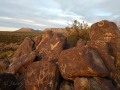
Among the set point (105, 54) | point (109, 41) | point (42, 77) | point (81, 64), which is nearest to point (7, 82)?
point (42, 77)

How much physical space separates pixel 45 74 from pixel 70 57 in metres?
1.35

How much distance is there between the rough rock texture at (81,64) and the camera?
370 inches

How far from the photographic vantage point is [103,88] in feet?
31.0

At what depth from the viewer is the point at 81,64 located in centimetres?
956

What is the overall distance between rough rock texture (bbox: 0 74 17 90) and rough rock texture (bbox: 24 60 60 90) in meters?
0.60

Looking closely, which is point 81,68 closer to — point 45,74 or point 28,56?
point 45,74

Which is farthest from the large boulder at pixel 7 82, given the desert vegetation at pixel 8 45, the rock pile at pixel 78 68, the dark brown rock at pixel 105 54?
the desert vegetation at pixel 8 45

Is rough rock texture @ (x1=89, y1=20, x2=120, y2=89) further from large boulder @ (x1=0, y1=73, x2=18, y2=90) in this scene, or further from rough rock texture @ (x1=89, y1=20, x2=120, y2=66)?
large boulder @ (x1=0, y1=73, x2=18, y2=90)

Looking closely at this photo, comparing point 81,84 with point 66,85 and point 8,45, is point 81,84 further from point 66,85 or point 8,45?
point 8,45

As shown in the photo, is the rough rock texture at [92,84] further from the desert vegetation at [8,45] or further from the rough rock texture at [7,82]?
the desert vegetation at [8,45]

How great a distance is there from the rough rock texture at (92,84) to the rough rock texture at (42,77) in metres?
1.04

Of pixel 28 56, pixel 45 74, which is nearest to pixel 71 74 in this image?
pixel 45 74

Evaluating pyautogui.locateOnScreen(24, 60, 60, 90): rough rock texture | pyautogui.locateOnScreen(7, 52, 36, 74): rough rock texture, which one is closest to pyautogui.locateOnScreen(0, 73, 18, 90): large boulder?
pyautogui.locateOnScreen(24, 60, 60, 90): rough rock texture

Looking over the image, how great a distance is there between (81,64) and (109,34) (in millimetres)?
3354
